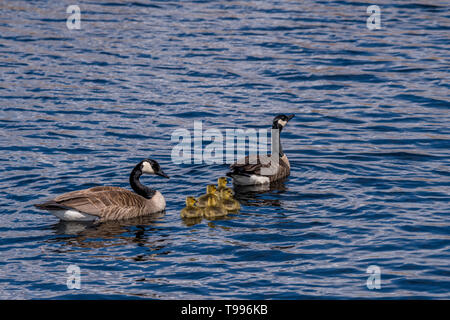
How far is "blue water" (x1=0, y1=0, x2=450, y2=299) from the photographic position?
13516 millimetres

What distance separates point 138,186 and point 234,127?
6.46 m

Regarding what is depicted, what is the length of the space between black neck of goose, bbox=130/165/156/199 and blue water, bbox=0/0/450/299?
62 centimetres

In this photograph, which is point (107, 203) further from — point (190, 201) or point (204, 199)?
point (204, 199)

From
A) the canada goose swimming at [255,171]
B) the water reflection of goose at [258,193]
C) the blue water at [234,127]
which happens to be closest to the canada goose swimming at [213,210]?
the blue water at [234,127]

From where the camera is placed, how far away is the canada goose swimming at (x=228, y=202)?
649 inches

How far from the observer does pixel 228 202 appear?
16.5m

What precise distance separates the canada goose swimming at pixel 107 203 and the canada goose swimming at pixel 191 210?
3.05 feet

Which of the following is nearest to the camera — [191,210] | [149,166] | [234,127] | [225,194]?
[191,210]

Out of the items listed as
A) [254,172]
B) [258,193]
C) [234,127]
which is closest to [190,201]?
[258,193]

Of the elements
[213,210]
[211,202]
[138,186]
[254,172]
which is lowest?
[213,210]

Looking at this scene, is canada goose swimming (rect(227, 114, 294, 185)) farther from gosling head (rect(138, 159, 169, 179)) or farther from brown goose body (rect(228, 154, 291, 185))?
gosling head (rect(138, 159, 169, 179))

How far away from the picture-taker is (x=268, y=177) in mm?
18578

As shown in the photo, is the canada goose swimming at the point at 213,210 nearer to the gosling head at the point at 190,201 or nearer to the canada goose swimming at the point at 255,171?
the gosling head at the point at 190,201
